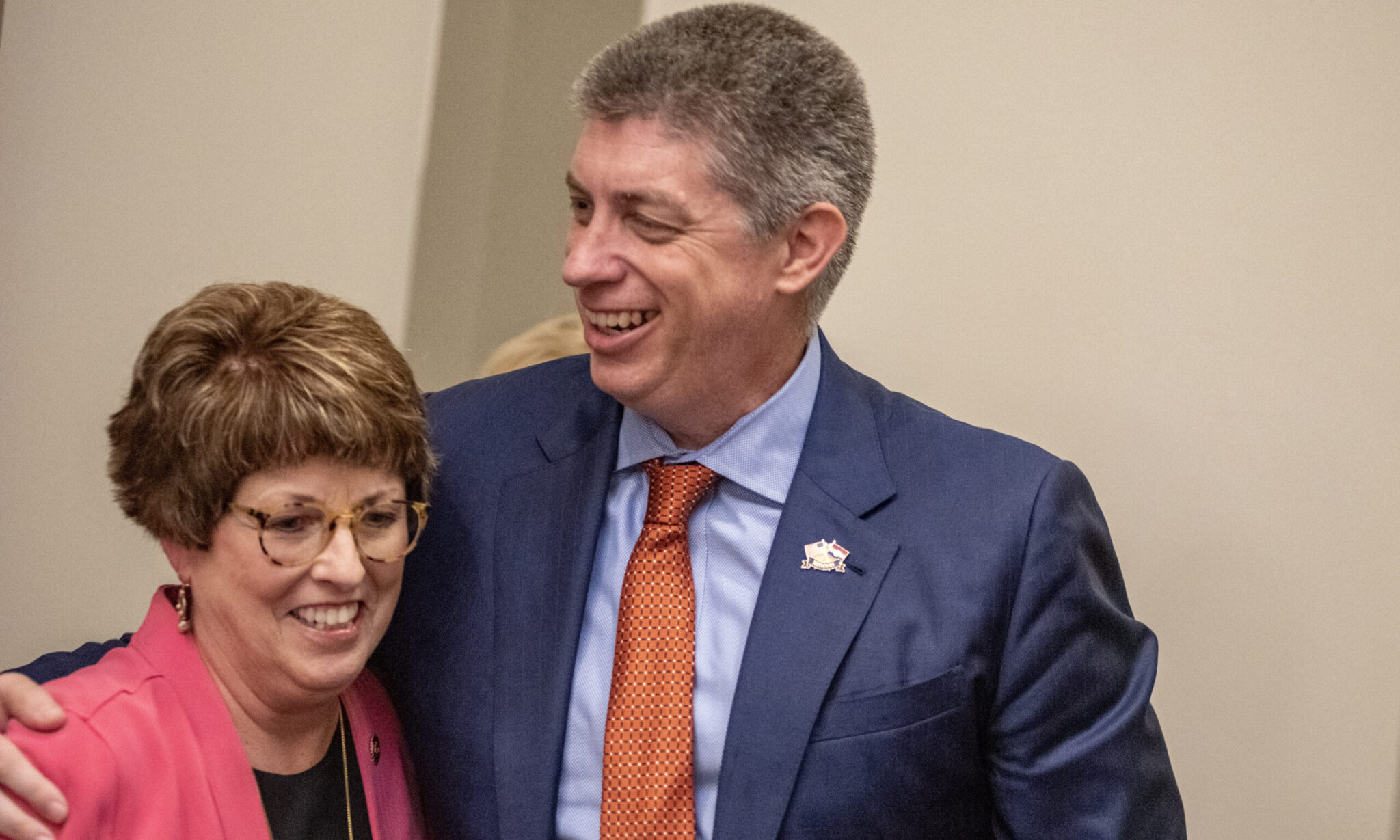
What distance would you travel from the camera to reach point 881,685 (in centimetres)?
158

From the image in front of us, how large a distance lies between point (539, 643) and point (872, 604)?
0.44 m

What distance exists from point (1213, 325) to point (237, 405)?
175 centimetres

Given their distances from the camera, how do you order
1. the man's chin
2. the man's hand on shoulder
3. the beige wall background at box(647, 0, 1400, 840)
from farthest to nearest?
the beige wall background at box(647, 0, 1400, 840) → the man's chin → the man's hand on shoulder

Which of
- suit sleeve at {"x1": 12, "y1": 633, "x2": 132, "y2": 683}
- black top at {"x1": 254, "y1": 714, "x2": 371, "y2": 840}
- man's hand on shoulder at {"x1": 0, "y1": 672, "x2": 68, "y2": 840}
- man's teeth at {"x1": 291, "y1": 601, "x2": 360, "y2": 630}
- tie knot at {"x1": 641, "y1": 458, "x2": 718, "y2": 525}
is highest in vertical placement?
tie knot at {"x1": 641, "y1": 458, "x2": 718, "y2": 525}

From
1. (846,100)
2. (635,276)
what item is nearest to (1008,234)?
(846,100)

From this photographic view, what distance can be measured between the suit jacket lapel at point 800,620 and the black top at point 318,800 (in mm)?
454

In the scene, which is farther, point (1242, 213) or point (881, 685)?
point (1242, 213)

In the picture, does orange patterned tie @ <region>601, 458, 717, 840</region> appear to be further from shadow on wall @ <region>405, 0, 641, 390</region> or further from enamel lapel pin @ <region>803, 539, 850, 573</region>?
shadow on wall @ <region>405, 0, 641, 390</region>

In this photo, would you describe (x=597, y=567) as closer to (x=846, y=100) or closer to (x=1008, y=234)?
(x=846, y=100)

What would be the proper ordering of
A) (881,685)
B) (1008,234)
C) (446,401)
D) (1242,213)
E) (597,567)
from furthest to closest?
1. (1008,234)
2. (1242,213)
3. (446,401)
4. (597,567)
5. (881,685)

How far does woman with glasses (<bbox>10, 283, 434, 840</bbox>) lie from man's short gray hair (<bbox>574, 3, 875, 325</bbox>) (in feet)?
1.54

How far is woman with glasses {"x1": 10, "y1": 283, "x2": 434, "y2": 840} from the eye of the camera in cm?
138

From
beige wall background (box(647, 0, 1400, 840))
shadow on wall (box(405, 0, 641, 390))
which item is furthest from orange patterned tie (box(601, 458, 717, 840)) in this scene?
shadow on wall (box(405, 0, 641, 390))

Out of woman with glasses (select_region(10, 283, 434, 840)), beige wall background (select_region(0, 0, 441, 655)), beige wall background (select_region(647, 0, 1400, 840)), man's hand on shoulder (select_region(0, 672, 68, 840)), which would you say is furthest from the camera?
beige wall background (select_region(0, 0, 441, 655))
